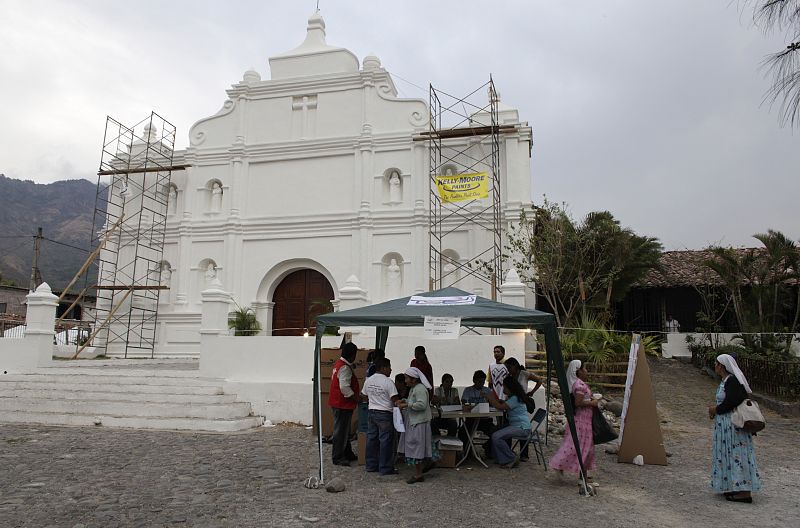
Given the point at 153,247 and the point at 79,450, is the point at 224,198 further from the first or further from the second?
the point at 79,450

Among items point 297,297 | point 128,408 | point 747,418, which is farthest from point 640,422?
point 297,297

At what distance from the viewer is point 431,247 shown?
1625cm

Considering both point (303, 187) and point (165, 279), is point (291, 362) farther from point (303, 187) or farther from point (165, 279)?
point (165, 279)

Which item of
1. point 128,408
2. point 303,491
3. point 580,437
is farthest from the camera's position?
point 128,408

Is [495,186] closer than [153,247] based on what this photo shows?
Yes

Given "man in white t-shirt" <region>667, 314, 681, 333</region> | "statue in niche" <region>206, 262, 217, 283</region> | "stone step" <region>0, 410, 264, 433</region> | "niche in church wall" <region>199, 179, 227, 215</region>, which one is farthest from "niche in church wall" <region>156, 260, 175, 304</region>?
"man in white t-shirt" <region>667, 314, 681, 333</region>

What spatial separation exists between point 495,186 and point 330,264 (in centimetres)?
530

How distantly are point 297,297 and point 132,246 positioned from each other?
19.5ft

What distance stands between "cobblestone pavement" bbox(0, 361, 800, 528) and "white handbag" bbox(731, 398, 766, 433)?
793 millimetres

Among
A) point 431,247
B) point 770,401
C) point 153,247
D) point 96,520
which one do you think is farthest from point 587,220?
point 96,520

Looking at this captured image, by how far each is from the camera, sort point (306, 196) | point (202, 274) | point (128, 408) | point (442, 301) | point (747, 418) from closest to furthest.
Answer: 1. point (747, 418)
2. point (442, 301)
3. point (128, 408)
4. point (306, 196)
5. point (202, 274)

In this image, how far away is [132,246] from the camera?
19.2m

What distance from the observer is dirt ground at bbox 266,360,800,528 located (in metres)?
5.52

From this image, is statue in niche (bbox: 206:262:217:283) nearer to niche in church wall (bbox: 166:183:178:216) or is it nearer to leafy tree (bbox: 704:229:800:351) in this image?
niche in church wall (bbox: 166:183:178:216)
